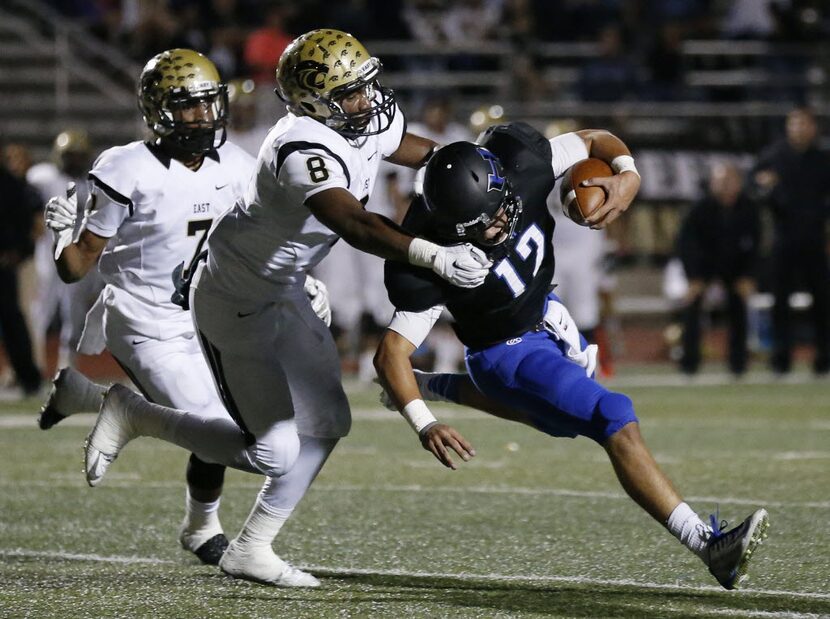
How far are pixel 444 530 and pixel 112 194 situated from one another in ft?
4.89

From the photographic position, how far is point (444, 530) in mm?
4918

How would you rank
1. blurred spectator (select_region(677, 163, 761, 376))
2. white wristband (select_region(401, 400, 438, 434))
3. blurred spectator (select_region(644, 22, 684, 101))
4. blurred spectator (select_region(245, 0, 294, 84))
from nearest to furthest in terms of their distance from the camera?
white wristband (select_region(401, 400, 438, 434)) → blurred spectator (select_region(677, 163, 761, 376)) → blurred spectator (select_region(245, 0, 294, 84)) → blurred spectator (select_region(644, 22, 684, 101))

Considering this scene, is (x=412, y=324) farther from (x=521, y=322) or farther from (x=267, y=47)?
(x=267, y=47)

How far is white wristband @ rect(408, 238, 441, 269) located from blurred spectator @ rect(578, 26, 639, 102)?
960 cm

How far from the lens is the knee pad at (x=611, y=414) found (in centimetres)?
371

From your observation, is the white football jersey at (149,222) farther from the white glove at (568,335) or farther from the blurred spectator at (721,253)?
the blurred spectator at (721,253)

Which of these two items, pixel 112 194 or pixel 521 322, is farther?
pixel 112 194

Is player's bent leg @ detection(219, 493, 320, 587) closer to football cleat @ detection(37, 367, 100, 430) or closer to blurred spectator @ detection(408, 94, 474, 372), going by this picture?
A: football cleat @ detection(37, 367, 100, 430)

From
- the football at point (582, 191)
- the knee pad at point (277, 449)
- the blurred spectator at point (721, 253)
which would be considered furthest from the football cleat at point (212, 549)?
the blurred spectator at point (721, 253)

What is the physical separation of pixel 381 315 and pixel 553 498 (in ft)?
15.6

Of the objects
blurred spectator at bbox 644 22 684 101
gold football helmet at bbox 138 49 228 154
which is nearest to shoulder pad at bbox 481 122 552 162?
gold football helmet at bbox 138 49 228 154

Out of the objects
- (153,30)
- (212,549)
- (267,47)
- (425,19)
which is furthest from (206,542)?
(425,19)

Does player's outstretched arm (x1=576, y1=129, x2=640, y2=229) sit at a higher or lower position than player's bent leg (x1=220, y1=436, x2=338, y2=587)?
higher

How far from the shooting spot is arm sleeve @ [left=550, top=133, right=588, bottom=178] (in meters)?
4.16
